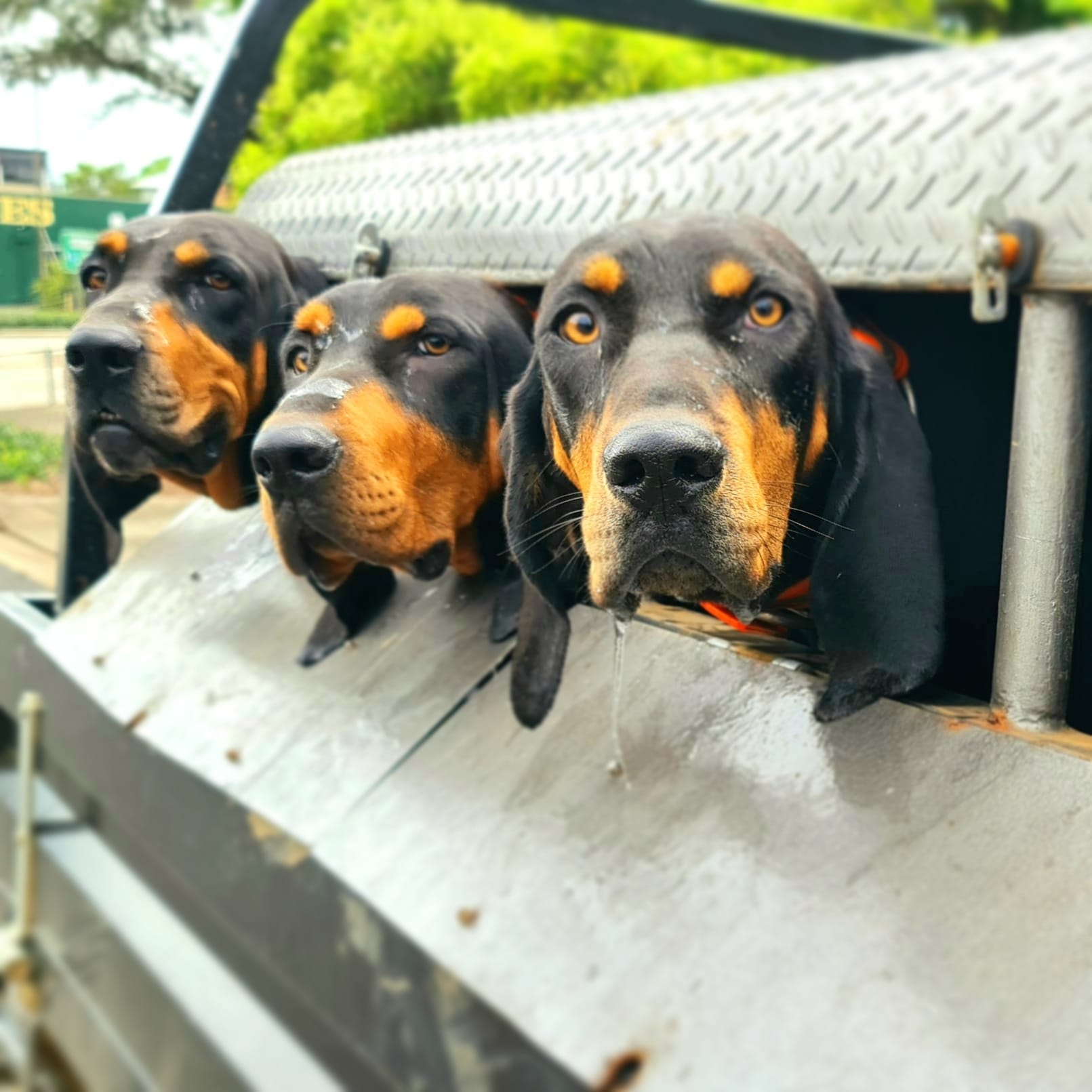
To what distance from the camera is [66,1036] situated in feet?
11.1

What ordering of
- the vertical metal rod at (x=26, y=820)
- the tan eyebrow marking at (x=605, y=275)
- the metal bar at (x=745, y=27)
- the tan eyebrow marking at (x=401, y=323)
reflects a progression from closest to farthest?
1. the tan eyebrow marking at (x=605, y=275)
2. the tan eyebrow marking at (x=401, y=323)
3. the vertical metal rod at (x=26, y=820)
4. the metal bar at (x=745, y=27)

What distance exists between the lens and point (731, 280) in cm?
182

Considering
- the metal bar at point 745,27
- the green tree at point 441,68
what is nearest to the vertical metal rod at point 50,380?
the metal bar at point 745,27

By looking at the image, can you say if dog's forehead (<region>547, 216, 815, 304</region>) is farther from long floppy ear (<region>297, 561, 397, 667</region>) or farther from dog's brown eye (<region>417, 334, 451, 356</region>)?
long floppy ear (<region>297, 561, 397, 667</region>)

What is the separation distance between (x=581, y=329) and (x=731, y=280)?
0.83 feet

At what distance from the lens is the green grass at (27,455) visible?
3.34 metres

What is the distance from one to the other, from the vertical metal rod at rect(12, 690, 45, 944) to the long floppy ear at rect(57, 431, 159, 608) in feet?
1.48

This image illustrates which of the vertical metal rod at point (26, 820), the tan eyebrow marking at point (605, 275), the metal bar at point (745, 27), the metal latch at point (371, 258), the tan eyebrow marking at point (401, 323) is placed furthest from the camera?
the metal bar at point (745, 27)

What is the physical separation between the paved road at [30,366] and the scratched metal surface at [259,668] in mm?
736

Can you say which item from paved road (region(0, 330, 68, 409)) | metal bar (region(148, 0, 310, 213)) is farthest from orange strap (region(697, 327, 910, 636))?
metal bar (region(148, 0, 310, 213))

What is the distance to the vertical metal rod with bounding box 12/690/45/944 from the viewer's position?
345 cm

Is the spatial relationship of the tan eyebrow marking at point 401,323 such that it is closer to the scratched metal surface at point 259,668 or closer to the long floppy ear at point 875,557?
the scratched metal surface at point 259,668

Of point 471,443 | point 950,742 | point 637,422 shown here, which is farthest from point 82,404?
point 950,742

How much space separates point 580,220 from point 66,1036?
2557mm
